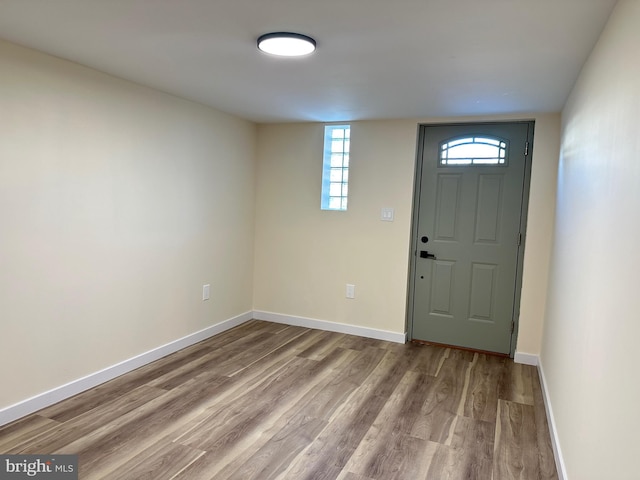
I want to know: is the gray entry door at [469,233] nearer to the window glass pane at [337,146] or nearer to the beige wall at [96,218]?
the window glass pane at [337,146]

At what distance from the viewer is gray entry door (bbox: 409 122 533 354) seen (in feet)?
12.2

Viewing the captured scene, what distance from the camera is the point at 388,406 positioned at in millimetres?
2854

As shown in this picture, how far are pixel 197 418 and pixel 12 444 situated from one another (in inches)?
36.5

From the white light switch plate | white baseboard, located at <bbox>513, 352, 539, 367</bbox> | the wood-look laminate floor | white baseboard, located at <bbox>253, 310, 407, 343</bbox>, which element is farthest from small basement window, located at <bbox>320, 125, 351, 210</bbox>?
white baseboard, located at <bbox>513, 352, 539, 367</bbox>

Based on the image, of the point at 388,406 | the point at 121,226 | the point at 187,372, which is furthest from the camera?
the point at 187,372

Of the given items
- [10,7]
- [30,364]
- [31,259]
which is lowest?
[30,364]

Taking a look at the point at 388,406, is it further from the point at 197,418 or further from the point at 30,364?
the point at 30,364

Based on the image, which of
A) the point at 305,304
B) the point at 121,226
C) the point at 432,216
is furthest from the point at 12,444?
the point at 432,216

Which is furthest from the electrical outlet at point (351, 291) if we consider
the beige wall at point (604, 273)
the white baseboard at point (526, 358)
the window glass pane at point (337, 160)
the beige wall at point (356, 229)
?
the beige wall at point (604, 273)

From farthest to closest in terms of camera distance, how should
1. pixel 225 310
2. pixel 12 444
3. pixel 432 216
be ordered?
pixel 225 310 → pixel 432 216 → pixel 12 444

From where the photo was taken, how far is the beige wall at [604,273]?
4.14 ft

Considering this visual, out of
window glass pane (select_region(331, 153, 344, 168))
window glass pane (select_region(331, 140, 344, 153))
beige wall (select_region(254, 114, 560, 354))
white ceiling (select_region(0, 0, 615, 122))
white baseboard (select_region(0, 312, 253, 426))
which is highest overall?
white ceiling (select_region(0, 0, 615, 122))

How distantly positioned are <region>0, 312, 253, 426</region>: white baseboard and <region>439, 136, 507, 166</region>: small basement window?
2688 millimetres

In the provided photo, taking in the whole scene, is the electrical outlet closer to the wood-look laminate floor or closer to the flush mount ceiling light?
the wood-look laminate floor
